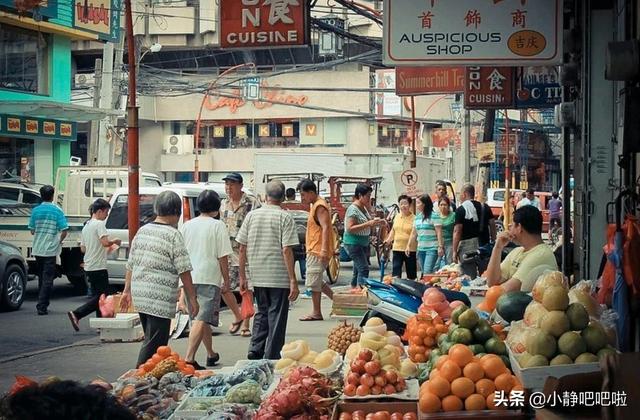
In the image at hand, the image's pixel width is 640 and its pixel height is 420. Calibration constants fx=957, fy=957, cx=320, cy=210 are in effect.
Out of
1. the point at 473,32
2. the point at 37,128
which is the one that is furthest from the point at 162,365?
the point at 37,128

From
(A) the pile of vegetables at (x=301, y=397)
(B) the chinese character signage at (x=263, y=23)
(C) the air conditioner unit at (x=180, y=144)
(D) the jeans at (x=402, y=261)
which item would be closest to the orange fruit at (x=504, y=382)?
(A) the pile of vegetables at (x=301, y=397)

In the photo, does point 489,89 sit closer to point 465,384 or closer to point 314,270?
point 314,270

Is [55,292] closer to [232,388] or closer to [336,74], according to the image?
[232,388]

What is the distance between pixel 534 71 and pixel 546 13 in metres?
8.07

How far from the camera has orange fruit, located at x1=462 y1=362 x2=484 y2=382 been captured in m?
5.51

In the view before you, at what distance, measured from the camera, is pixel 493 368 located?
5.58 metres

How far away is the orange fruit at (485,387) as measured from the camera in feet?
17.7

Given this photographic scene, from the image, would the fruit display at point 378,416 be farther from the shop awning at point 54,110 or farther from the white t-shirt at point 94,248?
the shop awning at point 54,110

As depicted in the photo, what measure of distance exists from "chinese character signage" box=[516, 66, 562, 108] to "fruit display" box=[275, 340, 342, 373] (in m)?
9.63

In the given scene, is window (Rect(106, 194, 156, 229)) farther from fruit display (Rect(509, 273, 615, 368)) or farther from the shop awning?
fruit display (Rect(509, 273, 615, 368))

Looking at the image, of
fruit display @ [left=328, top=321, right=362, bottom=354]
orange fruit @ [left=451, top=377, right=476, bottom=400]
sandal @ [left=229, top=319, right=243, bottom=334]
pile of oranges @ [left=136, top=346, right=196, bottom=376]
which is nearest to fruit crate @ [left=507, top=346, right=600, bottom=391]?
orange fruit @ [left=451, top=377, right=476, bottom=400]

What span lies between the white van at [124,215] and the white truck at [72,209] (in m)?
0.93

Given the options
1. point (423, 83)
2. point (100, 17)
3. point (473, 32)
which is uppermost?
point (100, 17)

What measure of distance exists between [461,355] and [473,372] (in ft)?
0.55
